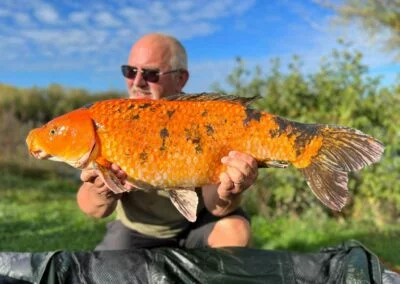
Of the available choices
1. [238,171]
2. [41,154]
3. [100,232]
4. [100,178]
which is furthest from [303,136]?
[100,232]

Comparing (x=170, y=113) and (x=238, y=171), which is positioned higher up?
(x=170, y=113)

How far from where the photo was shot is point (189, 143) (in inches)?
70.2

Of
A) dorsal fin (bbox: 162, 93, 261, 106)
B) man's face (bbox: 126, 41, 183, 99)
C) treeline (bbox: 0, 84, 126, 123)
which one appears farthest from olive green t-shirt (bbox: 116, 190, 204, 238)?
treeline (bbox: 0, 84, 126, 123)

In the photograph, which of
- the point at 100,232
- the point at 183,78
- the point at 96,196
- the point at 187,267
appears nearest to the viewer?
the point at 187,267

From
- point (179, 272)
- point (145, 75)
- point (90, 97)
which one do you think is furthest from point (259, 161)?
point (90, 97)

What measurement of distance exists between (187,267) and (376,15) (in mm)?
6871

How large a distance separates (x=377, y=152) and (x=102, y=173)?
894mm

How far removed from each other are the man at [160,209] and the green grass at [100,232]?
1408 millimetres

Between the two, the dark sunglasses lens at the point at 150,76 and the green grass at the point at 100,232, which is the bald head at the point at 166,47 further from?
the green grass at the point at 100,232

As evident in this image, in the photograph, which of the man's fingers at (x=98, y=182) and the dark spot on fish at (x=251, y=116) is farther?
the man's fingers at (x=98, y=182)

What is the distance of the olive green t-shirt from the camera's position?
268 cm

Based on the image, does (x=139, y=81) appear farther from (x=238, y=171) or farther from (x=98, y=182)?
(x=238, y=171)

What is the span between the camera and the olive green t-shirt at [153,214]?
8.79 feet

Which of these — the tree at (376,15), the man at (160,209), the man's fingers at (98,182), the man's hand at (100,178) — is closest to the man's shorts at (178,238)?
the man at (160,209)
